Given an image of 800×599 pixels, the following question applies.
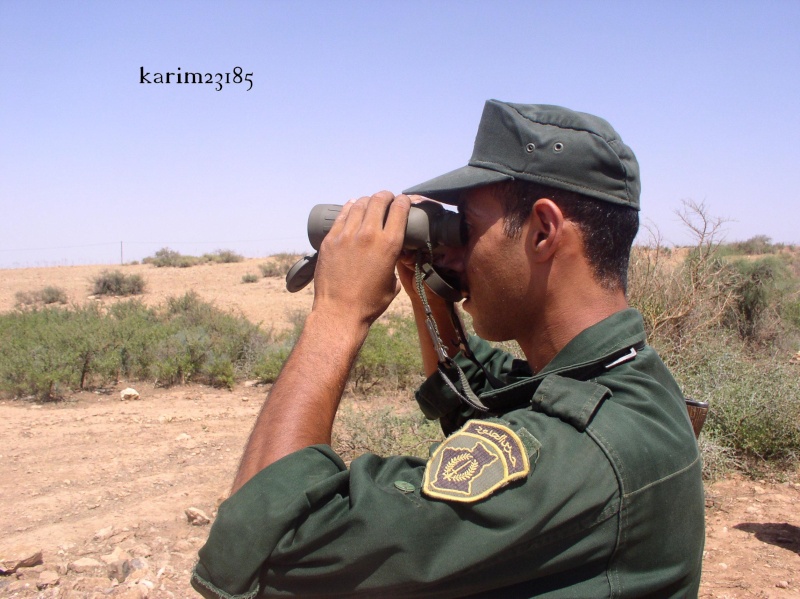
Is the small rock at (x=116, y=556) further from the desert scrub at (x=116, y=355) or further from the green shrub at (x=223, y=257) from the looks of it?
the green shrub at (x=223, y=257)

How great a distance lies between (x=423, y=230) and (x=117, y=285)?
62.9 ft

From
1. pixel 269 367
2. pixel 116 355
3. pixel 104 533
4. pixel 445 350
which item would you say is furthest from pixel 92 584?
pixel 116 355

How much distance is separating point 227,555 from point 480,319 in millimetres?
731

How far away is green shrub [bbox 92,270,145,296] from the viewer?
18891 millimetres

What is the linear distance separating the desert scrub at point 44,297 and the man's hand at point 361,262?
59.5 ft

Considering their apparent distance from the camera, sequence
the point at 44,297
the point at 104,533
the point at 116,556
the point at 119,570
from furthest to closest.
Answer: the point at 44,297, the point at 104,533, the point at 116,556, the point at 119,570

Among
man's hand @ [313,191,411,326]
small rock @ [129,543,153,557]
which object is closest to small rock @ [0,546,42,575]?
small rock @ [129,543,153,557]

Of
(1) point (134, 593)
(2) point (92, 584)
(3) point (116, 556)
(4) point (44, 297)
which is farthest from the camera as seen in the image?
(4) point (44, 297)

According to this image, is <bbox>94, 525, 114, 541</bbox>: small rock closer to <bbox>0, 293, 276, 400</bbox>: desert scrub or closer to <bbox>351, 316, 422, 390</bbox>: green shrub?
<bbox>0, 293, 276, 400</bbox>: desert scrub

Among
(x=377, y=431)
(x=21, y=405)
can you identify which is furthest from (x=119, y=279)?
(x=377, y=431)

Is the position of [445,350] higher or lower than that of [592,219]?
lower

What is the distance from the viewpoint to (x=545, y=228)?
141 cm

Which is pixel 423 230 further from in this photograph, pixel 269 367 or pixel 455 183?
pixel 269 367

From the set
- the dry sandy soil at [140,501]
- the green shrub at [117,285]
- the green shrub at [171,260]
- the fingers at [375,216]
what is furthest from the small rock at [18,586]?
the green shrub at [171,260]
